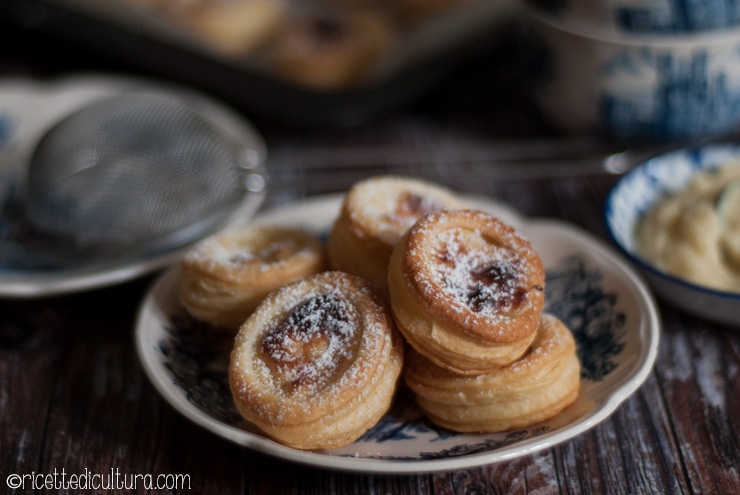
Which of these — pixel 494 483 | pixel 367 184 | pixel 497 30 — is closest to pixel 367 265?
pixel 367 184

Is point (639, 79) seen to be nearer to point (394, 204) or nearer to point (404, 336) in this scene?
point (394, 204)

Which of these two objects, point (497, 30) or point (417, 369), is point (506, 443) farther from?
point (497, 30)

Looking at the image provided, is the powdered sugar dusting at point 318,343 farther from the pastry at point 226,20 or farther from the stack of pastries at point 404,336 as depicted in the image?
the pastry at point 226,20

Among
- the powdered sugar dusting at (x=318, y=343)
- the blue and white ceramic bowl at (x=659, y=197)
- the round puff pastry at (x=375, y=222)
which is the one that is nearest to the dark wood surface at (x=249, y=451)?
the blue and white ceramic bowl at (x=659, y=197)

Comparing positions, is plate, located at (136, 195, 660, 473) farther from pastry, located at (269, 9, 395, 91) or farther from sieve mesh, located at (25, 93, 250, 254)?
pastry, located at (269, 9, 395, 91)

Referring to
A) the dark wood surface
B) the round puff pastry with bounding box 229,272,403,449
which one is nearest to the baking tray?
the dark wood surface
